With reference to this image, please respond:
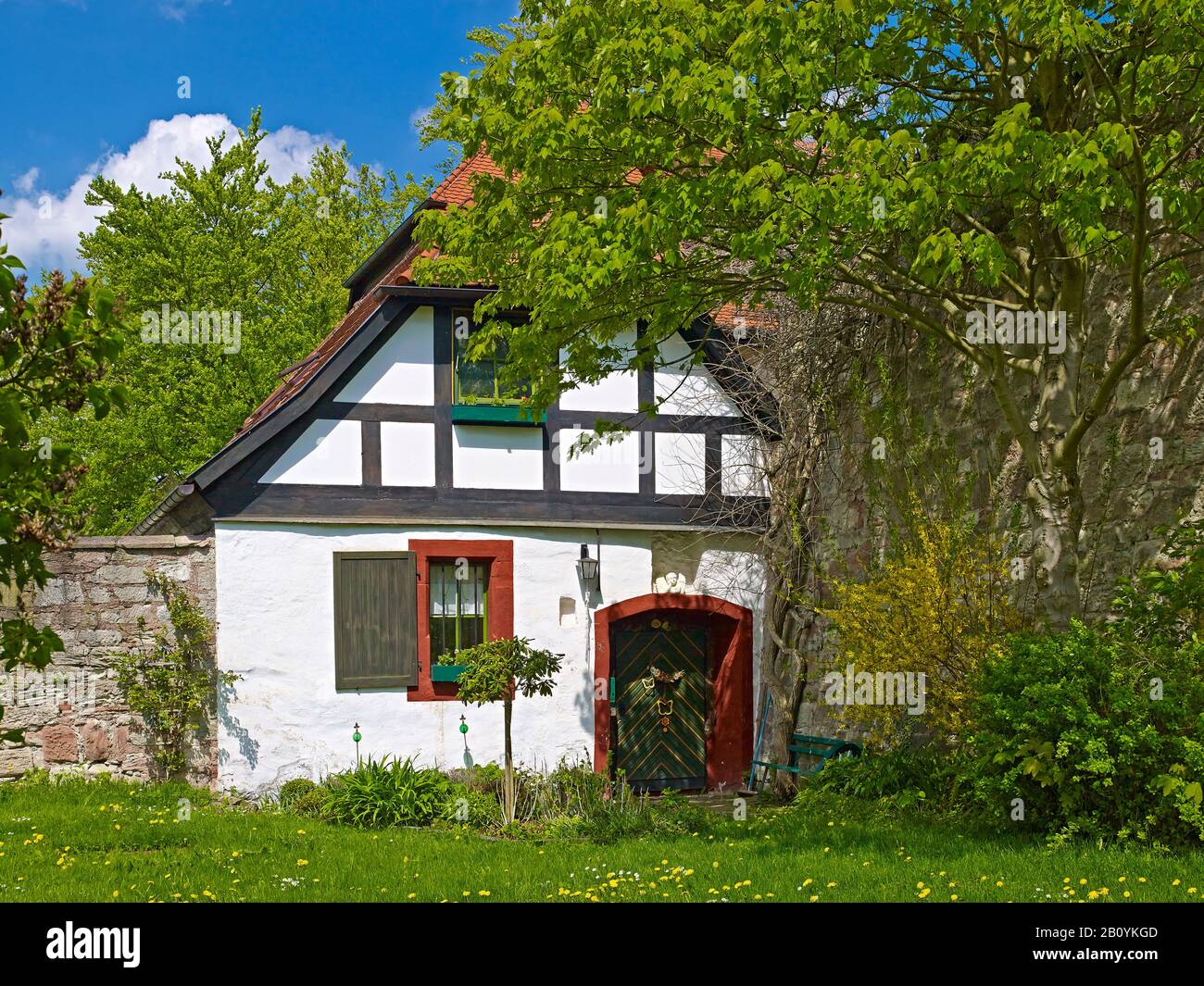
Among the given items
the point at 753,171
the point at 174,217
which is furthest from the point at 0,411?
the point at 174,217

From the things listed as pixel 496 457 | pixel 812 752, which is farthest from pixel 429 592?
pixel 812 752

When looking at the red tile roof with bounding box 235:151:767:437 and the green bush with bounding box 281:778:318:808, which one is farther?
the red tile roof with bounding box 235:151:767:437

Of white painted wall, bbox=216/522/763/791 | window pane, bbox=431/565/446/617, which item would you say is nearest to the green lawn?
white painted wall, bbox=216/522/763/791

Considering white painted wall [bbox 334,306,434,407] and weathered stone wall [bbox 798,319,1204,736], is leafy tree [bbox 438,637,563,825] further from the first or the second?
white painted wall [bbox 334,306,434,407]

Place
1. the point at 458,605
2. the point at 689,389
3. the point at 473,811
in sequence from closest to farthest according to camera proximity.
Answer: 1. the point at 473,811
2. the point at 458,605
3. the point at 689,389

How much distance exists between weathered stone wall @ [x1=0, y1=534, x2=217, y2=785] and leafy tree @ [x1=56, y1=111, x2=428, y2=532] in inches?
347

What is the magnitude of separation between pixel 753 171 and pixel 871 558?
519 cm

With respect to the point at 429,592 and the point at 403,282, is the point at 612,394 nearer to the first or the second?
→ the point at 403,282

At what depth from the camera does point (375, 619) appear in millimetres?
12391

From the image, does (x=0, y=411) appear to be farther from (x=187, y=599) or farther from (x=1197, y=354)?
(x=187, y=599)

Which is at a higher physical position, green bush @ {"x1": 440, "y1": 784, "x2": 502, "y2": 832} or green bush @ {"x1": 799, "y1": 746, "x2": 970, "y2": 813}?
green bush @ {"x1": 799, "y1": 746, "x2": 970, "y2": 813}

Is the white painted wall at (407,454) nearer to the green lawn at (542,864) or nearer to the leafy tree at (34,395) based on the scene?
the green lawn at (542,864)

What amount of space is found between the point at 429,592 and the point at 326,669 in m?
1.26

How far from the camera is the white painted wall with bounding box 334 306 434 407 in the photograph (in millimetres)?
12609
